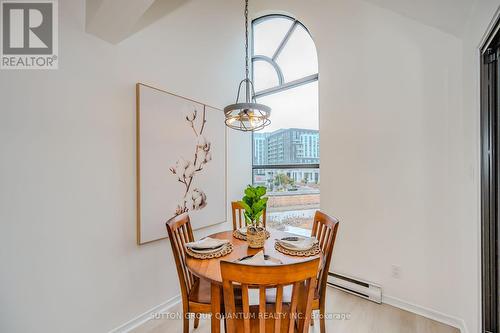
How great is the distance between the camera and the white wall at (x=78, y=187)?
1401mm

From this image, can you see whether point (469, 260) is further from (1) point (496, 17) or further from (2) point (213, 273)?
(2) point (213, 273)

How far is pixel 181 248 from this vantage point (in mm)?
1713

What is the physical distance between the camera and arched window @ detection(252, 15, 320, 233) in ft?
10.0

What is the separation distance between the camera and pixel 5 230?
4.47ft

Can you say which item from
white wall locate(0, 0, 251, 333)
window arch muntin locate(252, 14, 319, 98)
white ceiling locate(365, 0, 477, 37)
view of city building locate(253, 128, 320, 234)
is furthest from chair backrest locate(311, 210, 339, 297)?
window arch muntin locate(252, 14, 319, 98)

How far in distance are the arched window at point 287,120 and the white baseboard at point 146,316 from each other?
68.8 inches

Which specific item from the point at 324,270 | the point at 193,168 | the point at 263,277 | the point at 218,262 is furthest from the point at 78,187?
the point at 324,270

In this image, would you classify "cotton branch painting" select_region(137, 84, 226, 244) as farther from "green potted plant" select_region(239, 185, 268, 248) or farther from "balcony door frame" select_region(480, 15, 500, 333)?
"balcony door frame" select_region(480, 15, 500, 333)

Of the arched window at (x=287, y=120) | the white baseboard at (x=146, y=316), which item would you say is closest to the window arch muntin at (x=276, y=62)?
the arched window at (x=287, y=120)

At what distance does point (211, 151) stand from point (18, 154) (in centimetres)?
167

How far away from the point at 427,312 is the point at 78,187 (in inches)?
126

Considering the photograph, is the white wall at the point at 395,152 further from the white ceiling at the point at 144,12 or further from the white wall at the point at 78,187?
the white wall at the point at 78,187

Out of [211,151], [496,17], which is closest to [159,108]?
[211,151]

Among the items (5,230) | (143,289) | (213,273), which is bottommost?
(143,289)
